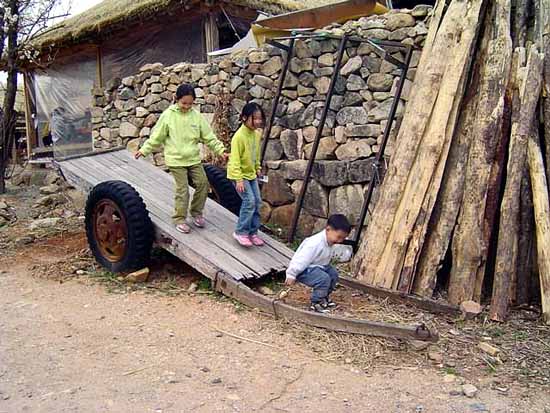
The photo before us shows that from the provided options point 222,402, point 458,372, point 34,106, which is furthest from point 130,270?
point 34,106

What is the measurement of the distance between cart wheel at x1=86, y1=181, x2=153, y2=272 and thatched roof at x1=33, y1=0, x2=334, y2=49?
17.7ft

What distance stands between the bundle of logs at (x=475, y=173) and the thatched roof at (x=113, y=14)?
19.2ft

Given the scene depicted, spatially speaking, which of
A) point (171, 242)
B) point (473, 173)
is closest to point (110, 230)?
point (171, 242)

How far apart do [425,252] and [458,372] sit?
54.1 inches

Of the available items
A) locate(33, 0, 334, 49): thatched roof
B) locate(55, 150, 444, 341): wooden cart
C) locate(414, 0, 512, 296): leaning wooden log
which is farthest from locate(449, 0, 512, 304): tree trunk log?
locate(33, 0, 334, 49): thatched roof

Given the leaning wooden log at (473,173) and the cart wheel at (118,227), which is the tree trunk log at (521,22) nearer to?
the leaning wooden log at (473,173)

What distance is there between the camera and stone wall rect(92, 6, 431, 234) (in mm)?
5934

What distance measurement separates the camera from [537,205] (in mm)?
4480

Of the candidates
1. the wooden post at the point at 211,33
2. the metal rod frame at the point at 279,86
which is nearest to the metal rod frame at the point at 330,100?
the metal rod frame at the point at 279,86

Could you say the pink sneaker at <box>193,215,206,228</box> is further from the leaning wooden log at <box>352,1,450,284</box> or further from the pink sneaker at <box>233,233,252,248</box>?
the leaning wooden log at <box>352,1,450,284</box>

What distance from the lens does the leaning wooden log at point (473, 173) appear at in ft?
15.3

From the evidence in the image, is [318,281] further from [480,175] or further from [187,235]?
A: [480,175]

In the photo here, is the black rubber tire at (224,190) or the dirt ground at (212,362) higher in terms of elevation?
the black rubber tire at (224,190)

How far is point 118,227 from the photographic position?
5.36m
